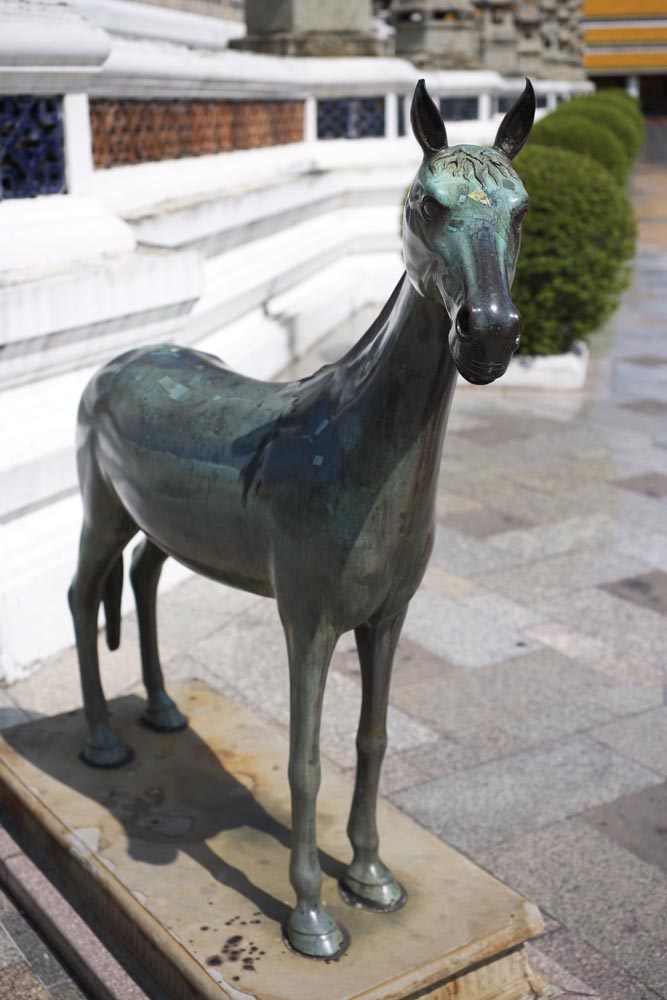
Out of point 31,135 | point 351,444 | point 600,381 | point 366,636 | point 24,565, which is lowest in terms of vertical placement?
point 600,381

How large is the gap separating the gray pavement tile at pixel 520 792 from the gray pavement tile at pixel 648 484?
2.88 m

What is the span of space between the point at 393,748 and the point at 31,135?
A: 270cm

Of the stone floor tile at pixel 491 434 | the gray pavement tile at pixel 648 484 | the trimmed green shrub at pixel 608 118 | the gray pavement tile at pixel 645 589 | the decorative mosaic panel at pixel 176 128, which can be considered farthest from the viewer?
the trimmed green shrub at pixel 608 118

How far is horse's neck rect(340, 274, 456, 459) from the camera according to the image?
2.31 meters

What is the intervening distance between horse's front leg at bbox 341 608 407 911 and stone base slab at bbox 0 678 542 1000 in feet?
0.15

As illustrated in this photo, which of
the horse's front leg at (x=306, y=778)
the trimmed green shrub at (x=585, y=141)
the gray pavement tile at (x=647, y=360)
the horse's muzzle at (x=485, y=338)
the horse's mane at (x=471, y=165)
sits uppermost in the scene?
the horse's mane at (x=471, y=165)

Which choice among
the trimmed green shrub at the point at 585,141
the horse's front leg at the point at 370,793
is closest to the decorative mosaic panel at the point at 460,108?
the trimmed green shrub at the point at 585,141

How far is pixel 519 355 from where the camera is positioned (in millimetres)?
9125

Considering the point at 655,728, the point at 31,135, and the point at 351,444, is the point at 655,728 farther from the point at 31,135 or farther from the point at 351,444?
the point at 31,135

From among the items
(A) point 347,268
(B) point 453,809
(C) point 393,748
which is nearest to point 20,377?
(C) point 393,748

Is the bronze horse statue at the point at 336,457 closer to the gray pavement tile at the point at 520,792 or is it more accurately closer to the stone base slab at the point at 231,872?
the stone base slab at the point at 231,872

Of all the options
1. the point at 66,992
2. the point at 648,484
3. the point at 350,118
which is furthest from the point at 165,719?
the point at 350,118

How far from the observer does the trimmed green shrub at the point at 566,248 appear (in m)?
8.86

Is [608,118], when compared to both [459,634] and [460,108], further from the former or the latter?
[459,634]
